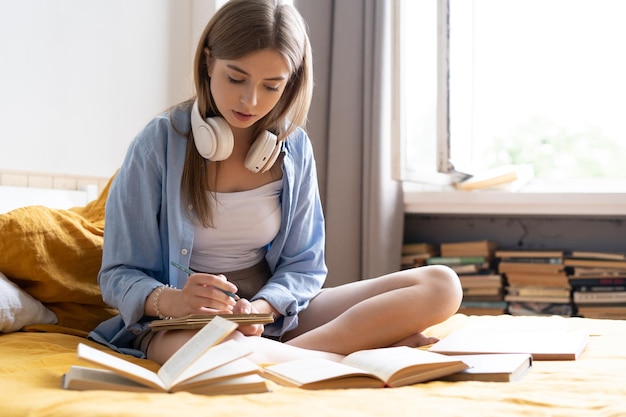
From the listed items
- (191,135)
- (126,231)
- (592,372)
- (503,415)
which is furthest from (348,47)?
(503,415)

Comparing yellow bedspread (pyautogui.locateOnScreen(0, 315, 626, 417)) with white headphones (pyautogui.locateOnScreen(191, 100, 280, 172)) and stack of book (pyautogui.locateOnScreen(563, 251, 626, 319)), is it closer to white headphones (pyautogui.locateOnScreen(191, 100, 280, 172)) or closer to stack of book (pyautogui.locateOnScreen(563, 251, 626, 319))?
white headphones (pyautogui.locateOnScreen(191, 100, 280, 172))

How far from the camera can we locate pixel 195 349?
3.58 ft

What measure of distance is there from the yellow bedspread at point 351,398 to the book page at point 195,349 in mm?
63

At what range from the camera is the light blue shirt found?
149cm

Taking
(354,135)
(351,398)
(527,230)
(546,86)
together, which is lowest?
(527,230)

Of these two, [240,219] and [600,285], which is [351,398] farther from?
[600,285]

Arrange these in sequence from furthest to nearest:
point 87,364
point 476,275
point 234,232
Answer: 1. point 476,275
2. point 234,232
3. point 87,364

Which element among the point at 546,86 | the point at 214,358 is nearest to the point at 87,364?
the point at 214,358

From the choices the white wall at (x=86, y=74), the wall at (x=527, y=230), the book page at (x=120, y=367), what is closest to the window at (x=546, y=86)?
the wall at (x=527, y=230)

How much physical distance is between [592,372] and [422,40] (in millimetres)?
1787

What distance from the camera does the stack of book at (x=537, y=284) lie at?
2729mm

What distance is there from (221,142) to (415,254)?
1561 mm

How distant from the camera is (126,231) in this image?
1517 millimetres

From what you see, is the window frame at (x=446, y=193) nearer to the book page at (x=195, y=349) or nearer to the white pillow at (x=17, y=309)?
the white pillow at (x=17, y=309)
